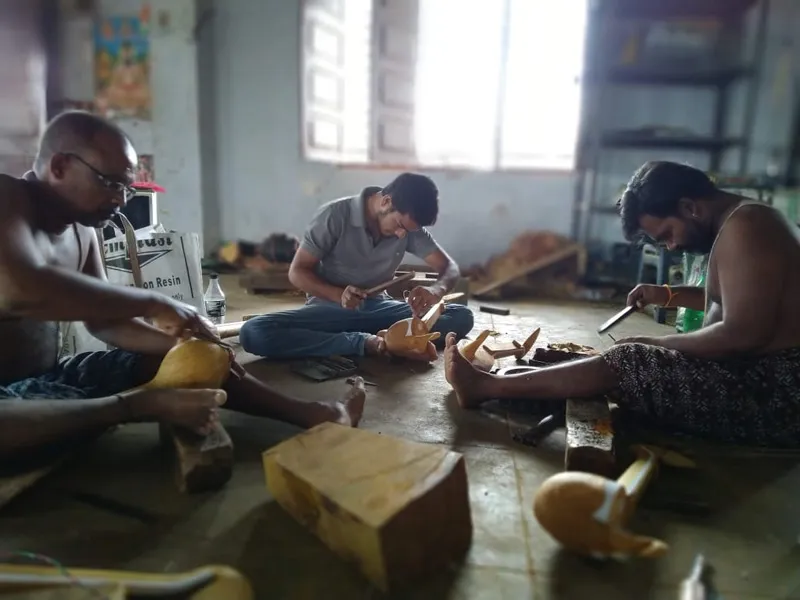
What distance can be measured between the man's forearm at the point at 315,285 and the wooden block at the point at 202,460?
1.27 metres

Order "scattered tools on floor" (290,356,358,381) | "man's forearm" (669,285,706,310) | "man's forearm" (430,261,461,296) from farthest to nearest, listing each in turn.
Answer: "man's forearm" (430,261,461,296) < "scattered tools on floor" (290,356,358,381) < "man's forearm" (669,285,706,310)

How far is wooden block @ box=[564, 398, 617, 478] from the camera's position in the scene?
1.69 meters

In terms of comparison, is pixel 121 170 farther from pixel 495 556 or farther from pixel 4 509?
pixel 495 556

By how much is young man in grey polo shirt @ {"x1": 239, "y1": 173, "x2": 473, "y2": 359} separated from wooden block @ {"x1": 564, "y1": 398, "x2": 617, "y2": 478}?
42.8 inches

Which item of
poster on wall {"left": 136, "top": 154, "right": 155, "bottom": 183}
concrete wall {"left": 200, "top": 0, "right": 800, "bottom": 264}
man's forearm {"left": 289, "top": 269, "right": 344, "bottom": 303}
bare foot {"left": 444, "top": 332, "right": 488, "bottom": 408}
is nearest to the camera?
bare foot {"left": 444, "top": 332, "right": 488, "bottom": 408}

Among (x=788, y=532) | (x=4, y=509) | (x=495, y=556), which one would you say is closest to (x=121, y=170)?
(x=4, y=509)

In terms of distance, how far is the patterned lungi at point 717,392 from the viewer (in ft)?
6.03

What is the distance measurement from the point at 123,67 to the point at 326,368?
15.7ft

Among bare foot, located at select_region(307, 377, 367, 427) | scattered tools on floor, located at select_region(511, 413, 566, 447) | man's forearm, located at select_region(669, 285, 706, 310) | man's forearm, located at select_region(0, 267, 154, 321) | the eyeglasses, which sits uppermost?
the eyeglasses

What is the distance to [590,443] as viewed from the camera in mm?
1718

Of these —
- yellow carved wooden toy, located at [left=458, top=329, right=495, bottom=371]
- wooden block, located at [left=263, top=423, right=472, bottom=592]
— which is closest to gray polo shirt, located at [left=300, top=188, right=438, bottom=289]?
yellow carved wooden toy, located at [left=458, top=329, right=495, bottom=371]

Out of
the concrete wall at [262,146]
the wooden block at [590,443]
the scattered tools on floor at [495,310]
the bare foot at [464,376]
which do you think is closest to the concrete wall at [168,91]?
the concrete wall at [262,146]

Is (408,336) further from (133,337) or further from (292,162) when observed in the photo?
(292,162)

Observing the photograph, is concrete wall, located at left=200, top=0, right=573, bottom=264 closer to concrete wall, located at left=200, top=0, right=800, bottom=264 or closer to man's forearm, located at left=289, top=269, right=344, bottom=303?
concrete wall, located at left=200, top=0, right=800, bottom=264
